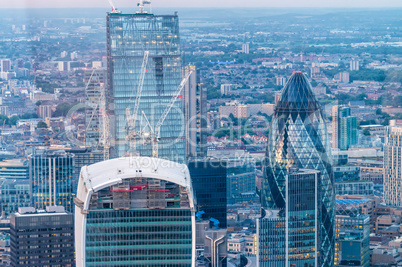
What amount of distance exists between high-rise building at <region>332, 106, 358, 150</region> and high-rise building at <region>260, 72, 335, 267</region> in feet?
79.2

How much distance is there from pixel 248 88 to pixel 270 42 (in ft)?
24.8

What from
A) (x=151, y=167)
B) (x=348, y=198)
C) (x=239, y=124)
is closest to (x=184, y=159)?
(x=348, y=198)

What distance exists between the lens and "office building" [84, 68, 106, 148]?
166 ft

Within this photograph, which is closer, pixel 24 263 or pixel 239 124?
pixel 24 263

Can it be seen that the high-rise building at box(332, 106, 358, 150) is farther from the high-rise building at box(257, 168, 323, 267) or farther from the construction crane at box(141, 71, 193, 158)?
the high-rise building at box(257, 168, 323, 267)

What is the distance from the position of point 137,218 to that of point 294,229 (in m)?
10.8

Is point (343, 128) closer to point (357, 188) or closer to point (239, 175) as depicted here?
point (357, 188)

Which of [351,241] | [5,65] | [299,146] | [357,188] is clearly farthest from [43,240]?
[5,65]

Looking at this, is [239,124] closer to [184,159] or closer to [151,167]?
[184,159]

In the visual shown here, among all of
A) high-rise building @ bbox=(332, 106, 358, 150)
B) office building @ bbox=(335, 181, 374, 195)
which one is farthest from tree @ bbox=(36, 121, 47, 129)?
office building @ bbox=(335, 181, 374, 195)

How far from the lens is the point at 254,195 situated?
50250mm

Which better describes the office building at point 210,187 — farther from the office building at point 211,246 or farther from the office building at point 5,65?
the office building at point 5,65

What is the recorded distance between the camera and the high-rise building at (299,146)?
36.4 m

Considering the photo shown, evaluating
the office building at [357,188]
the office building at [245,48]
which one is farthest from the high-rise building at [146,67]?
the office building at [245,48]
